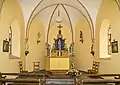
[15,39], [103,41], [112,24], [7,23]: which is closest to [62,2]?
[103,41]

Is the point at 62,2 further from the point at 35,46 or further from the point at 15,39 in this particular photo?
the point at 15,39

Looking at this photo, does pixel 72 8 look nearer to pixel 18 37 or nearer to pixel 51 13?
pixel 51 13

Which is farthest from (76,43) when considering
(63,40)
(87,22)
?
(87,22)

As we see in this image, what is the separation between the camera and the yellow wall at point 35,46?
47.7 feet

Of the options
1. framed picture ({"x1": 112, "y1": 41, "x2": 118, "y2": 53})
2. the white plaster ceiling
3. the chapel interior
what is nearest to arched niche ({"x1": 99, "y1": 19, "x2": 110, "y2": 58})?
the chapel interior

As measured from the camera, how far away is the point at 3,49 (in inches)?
378

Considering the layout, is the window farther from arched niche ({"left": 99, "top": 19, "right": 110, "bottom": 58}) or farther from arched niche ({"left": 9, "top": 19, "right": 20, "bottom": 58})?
arched niche ({"left": 9, "top": 19, "right": 20, "bottom": 58})

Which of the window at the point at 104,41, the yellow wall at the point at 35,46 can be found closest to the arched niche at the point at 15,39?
the yellow wall at the point at 35,46

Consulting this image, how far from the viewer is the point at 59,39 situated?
1855cm

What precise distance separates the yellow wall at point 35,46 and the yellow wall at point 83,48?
2.18m

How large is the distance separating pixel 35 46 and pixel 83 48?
2.81 m

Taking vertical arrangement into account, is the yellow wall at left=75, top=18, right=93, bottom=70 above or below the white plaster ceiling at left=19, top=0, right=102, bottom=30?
below

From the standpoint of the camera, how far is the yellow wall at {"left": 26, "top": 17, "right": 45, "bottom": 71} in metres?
14.6

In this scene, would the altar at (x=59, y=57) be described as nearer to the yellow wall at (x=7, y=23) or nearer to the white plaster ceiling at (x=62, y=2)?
the white plaster ceiling at (x=62, y=2)
